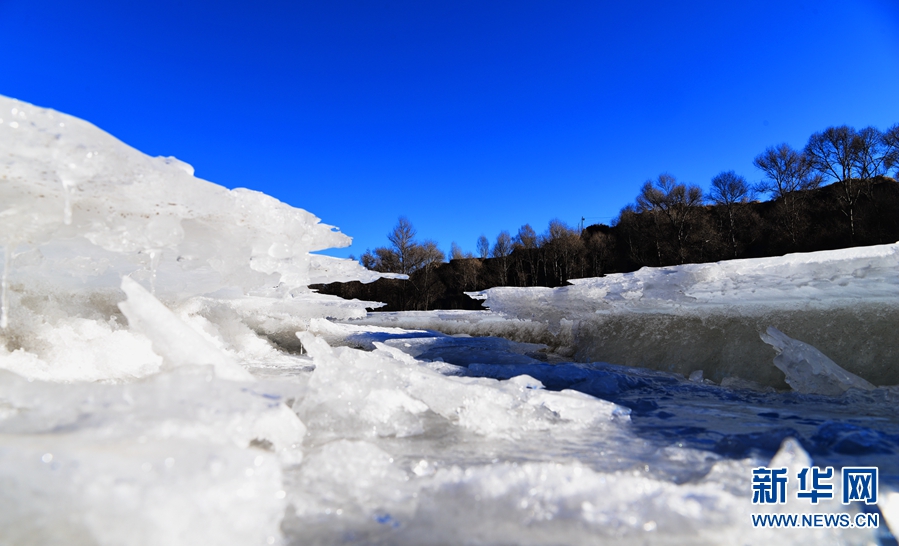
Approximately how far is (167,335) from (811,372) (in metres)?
4.11

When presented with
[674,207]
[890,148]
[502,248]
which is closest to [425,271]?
[502,248]

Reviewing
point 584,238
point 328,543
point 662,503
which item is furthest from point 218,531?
point 584,238

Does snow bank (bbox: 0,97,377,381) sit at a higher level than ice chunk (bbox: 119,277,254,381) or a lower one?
higher

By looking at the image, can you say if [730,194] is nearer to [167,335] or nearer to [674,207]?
[674,207]

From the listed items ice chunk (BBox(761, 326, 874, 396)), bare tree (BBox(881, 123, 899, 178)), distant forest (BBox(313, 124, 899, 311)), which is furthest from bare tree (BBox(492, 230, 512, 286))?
ice chunk (BBox(761, 326, 874, 396))

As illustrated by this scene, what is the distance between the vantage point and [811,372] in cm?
328

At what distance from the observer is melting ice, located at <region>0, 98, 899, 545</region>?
39.2 inches

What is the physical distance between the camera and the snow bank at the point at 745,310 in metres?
3.35

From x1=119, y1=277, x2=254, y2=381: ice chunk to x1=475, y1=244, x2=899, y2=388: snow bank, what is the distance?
388 cm

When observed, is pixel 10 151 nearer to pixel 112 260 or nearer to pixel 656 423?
pixel 112 260

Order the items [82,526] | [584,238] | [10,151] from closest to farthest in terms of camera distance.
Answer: [82,526] < [10,151] < [584,238]

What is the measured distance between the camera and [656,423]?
2242mm

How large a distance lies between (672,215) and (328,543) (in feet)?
84.6

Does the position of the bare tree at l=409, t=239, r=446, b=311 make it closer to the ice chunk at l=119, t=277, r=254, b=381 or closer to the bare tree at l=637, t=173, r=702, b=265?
the bare tree at l=637, t=173, r=702, b=265
